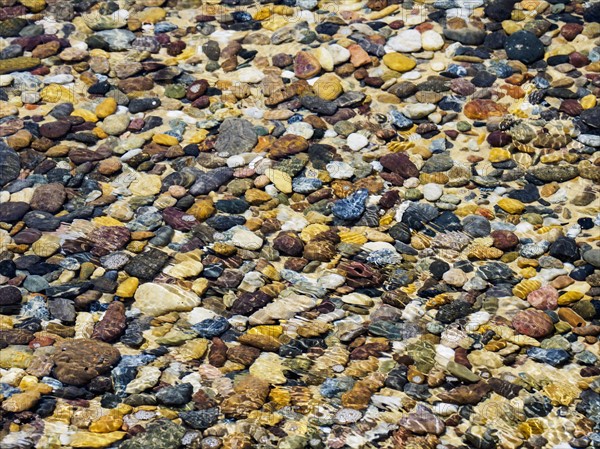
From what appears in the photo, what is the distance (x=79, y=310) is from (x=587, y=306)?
3.07 metres

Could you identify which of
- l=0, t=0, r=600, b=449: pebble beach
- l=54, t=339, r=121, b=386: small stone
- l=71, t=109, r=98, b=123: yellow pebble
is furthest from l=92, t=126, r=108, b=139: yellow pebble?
l=54, t=339, r=121, b=386: small stone

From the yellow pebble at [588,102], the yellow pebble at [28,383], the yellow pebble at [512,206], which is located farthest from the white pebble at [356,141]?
the yellow pebble at [28,383]

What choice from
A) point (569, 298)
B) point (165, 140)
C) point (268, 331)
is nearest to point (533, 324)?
point (569, 298)

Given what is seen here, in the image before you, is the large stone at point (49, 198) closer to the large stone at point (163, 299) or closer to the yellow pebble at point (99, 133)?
the yellow pebble at point (99, 133)

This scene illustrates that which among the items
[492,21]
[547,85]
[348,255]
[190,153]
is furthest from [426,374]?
[492,21]

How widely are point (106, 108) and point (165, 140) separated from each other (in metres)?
0.64

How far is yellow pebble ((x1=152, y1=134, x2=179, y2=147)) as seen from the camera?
718cm

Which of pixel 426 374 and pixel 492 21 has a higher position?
pixel 492 21

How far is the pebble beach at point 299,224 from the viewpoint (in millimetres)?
5230

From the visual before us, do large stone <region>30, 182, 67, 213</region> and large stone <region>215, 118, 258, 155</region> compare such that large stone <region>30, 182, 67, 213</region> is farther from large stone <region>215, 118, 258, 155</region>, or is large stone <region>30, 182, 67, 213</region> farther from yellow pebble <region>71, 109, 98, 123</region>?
large stone <region>215, 118, 258, 155</region>

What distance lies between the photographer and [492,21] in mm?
8180

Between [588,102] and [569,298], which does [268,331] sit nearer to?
[569,298]

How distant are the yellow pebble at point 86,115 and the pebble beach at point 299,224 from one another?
45 millimetres

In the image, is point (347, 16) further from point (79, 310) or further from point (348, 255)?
point (79, 310)
